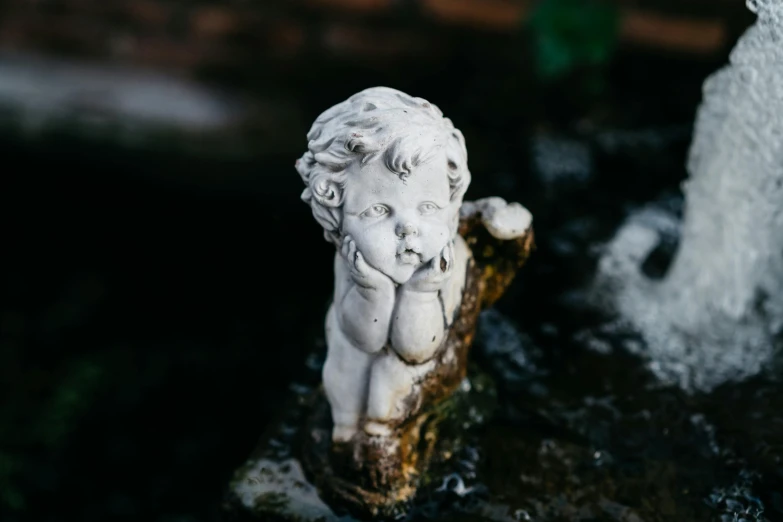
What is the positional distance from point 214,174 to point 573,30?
1522mm

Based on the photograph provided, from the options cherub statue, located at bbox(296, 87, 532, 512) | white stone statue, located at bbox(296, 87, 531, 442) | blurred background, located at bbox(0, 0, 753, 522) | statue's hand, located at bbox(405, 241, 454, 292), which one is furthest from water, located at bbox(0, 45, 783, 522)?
statue's hand, located at bbox(405, 241, 454, 292)

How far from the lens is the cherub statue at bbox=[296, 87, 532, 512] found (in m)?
1.57

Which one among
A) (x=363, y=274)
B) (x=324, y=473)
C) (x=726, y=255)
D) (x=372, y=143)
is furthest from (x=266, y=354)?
(x=372, y=143)

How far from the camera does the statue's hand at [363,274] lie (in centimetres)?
160

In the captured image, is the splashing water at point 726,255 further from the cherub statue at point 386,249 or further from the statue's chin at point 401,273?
the statue's chin at point 401,273

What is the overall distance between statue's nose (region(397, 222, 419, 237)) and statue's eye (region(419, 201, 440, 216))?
0.04 m

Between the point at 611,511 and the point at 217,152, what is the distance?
2524 mm

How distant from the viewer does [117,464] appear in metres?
3.06

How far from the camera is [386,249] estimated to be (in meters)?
1.59

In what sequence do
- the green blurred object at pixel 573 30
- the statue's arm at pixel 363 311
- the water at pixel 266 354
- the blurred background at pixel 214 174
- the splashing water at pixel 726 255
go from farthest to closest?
1. the green blurred object at pixel 573 30
2. the blurred background at pixel 214 174
3. the splashing water at pixel 726 255
4. the water at pixel 266 354
5. the statue's arm at pixel 363 311

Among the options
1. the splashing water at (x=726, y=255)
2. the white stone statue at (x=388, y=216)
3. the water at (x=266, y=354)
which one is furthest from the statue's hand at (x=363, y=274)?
the splashing water at (x=726, y=255)

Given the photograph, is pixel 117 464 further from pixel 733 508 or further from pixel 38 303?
pixel 733 508

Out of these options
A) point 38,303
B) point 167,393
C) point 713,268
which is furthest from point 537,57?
point 38,303

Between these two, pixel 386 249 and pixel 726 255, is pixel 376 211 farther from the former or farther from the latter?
pixel 726 255
